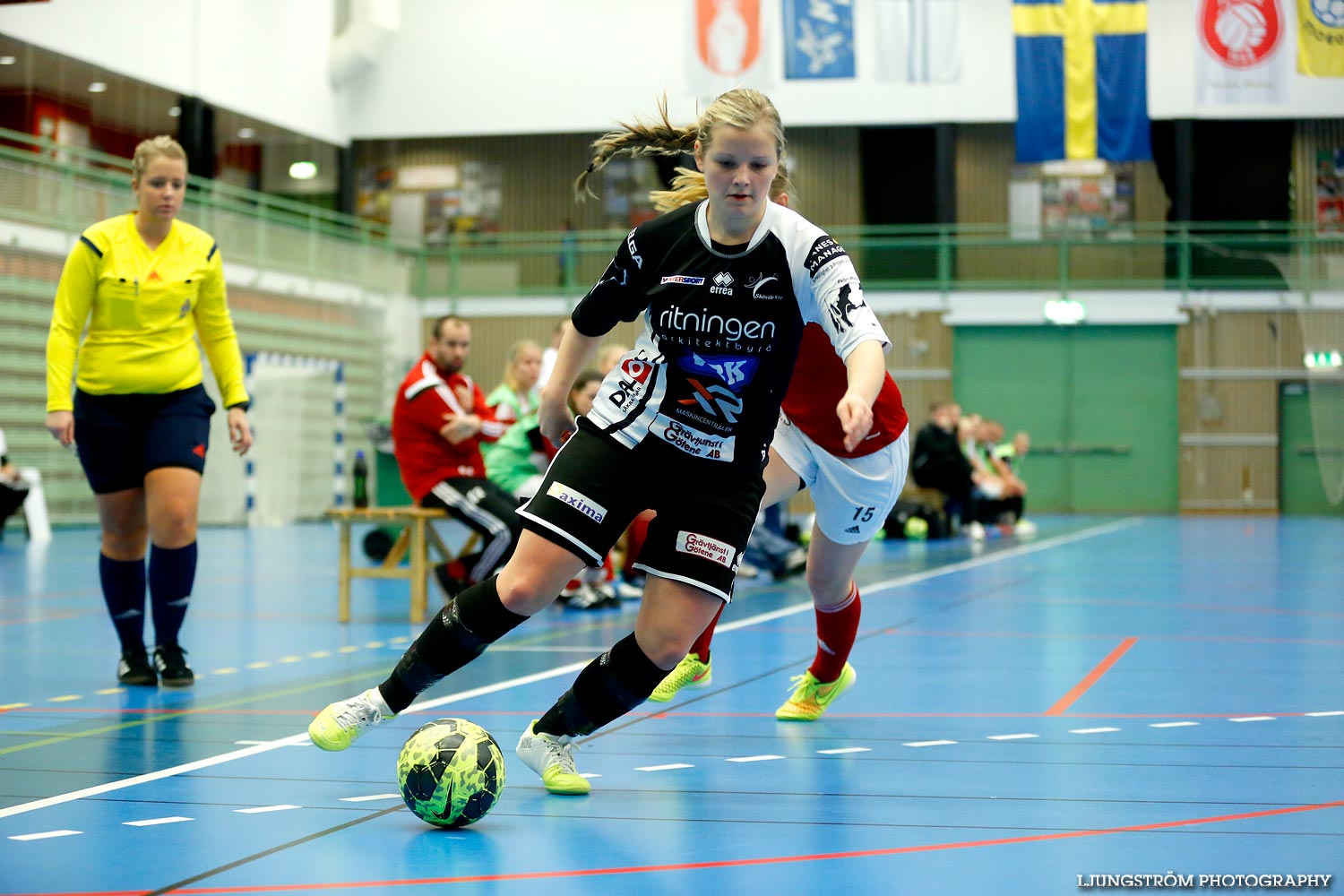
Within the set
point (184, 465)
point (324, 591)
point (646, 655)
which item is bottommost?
point (324, 591)

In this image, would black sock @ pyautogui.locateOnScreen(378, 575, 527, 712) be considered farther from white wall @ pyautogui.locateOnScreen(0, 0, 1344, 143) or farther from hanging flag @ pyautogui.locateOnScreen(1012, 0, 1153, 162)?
white wall @ pyautogui.locateOnScreen(0, 0, 1344, 143)

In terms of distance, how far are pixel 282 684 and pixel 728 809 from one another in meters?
2.81

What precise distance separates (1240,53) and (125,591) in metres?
16.7

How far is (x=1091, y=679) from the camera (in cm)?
590

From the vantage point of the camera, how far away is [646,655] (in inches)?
143

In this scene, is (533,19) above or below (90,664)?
above

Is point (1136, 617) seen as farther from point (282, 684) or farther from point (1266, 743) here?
point (282, 684)

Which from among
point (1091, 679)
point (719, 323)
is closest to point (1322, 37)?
point (1091, 679)

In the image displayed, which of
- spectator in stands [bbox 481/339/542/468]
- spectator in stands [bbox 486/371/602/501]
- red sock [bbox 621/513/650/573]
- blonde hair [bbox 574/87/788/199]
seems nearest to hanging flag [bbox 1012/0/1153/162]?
spectator in stands [bbox 481/339/542/468]

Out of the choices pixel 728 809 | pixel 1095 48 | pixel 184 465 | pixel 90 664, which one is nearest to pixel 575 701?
pixel 728 809

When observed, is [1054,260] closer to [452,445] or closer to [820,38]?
[820,38]

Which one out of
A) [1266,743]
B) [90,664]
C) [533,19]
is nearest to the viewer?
[1266,743]

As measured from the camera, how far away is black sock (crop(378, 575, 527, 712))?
359 cm

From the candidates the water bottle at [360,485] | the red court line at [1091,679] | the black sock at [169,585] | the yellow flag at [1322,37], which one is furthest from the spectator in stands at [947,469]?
the black sock at [169,585]
